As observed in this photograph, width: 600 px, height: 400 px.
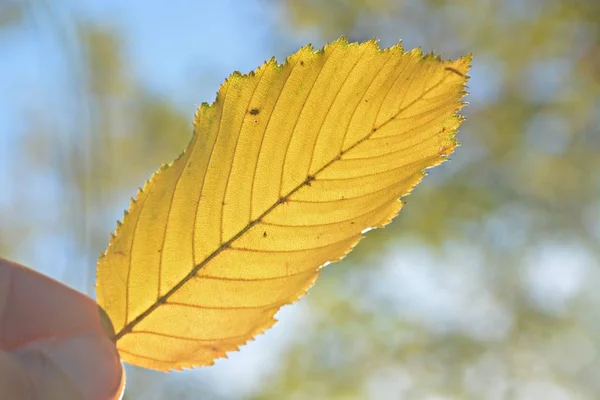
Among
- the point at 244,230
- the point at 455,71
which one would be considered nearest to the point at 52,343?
the point at 244,230

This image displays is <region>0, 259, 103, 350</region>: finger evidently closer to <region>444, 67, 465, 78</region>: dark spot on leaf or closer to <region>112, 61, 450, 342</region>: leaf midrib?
<region>112, 61, 450, 342</region>: leaf midrib

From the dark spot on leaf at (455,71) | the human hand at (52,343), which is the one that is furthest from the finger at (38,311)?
the dark spot on leaf at (455,71)

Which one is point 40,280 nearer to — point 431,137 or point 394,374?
point 431,137

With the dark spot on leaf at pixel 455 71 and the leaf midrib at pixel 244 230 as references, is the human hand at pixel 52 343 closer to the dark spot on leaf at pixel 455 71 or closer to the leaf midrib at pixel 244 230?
the leaf midrib at pixel 244 230

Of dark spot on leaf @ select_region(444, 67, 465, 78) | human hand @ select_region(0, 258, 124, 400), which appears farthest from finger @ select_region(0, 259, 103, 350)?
dark spot on leaf @ select_region(444, 67, 465, 78)

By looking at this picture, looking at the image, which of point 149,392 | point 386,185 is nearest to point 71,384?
point 386,185

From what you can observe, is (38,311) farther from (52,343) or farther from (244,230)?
(244,230)
